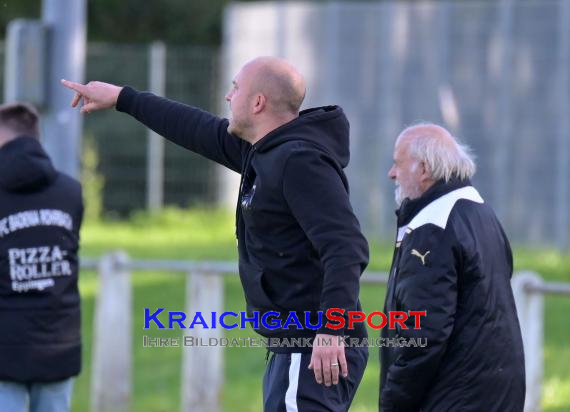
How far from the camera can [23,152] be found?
6.21 m

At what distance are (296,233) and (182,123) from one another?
0.79 m

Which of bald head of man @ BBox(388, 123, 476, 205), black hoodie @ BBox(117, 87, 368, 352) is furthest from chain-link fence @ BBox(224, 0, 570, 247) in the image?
black hoodie @ BBox(117, 87, 368, 352)

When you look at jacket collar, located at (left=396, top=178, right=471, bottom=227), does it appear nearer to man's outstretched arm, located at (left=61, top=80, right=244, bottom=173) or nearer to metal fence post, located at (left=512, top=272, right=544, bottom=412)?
man's outstretched arm, located at (left=61, top=80, right=244, bottom=173)

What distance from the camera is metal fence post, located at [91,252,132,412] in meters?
9.22

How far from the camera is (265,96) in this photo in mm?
4980

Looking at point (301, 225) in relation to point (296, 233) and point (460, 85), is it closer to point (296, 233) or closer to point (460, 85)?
point (296, 233)

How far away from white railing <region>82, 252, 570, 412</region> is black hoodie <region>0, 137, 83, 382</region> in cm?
213

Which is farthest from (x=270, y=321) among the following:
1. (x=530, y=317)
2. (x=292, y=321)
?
(x=530, y=317)

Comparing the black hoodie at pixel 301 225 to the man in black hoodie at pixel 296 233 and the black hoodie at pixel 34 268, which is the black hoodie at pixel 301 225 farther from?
the black hoodie at pixel 34 268

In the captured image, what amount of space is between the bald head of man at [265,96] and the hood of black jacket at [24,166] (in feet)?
4.99

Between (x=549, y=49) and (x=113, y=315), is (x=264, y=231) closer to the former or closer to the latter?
(x=113, y=315)

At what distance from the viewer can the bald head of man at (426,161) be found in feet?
17.7

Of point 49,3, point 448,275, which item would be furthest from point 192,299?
point 448,275

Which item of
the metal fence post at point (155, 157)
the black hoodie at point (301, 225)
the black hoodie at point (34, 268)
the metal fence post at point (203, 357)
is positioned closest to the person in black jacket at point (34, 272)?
the black hoodie at point (34, 268)
